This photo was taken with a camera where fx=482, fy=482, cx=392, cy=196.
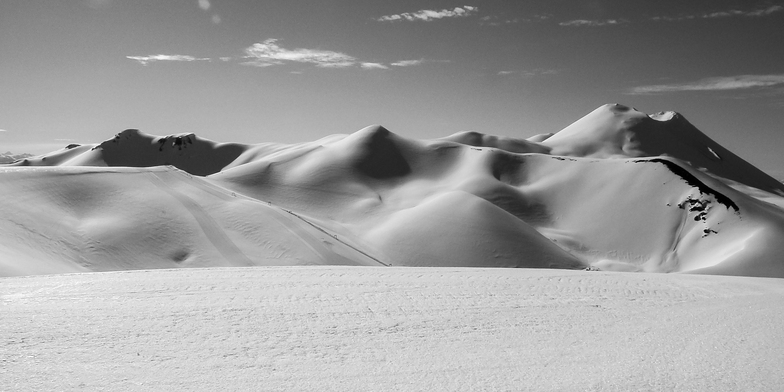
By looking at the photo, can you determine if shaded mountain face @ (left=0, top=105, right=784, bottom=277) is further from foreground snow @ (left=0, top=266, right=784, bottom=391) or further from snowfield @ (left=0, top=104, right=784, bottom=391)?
foreground snow @ (left=0, top=266, right=784, bottom=391)

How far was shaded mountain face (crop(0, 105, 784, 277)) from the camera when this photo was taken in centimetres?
2444

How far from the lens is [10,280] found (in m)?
10.6

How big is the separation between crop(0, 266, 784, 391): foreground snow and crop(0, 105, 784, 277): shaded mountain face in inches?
322

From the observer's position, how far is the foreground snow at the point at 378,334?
5.94m

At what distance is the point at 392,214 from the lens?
49.9 m

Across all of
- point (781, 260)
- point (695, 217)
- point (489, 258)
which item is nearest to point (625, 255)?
point (695, 217)

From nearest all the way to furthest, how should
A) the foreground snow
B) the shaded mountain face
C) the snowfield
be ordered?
1. the foreground snow
2. the snowfield
3. the shaded mountain face

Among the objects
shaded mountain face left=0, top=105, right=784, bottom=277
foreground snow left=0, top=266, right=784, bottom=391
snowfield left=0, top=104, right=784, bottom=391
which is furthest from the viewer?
shaded mountain face left=0, top=105, right=784, bottom=277

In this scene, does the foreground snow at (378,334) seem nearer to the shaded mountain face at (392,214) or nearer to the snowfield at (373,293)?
the snowfield at (373,293)

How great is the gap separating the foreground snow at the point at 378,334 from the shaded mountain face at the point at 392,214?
8.17 m

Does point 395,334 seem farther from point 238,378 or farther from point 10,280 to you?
point 10,280

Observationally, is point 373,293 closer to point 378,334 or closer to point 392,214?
point 378,334

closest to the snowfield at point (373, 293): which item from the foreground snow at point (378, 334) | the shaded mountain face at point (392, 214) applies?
the foreground snow at point (378, 334)

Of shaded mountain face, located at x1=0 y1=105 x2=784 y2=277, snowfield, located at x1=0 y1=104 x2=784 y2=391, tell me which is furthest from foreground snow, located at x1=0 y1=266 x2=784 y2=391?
shaded mountain face, located at x1=0 y1=105 x2=784 y2=277
